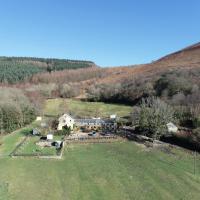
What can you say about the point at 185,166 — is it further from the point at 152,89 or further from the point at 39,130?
the point at 152,89

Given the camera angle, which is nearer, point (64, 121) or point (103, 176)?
point (103, 176)

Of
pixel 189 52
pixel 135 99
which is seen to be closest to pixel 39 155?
pixel 135 99

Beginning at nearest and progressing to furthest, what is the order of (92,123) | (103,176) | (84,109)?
(103,176) < (92,123) < (84,109)

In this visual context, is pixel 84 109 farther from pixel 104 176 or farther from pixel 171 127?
pixel 104 176

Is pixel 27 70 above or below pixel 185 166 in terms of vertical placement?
above

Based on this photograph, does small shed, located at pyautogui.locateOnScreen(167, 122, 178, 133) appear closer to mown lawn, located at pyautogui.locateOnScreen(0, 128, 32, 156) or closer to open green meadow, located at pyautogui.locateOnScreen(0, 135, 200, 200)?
open green meadow, located at pyautogui.locateOnScreen(0, 135, 200, 200)

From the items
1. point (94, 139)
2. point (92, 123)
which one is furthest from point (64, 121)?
point (94, 139)

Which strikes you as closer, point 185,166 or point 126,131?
point 185,166
